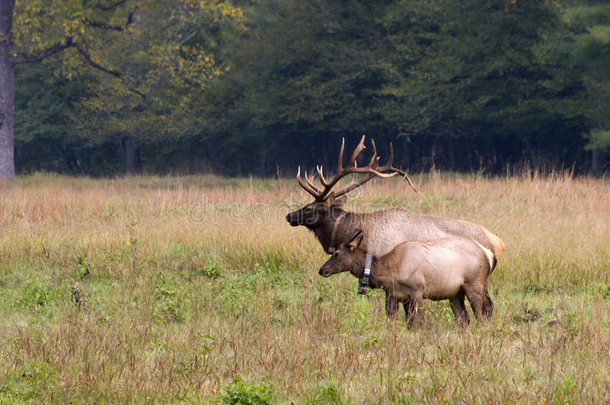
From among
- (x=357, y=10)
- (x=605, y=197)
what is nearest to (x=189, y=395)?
(x=605, y=197)

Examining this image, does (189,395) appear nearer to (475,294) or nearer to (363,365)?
(363,365)

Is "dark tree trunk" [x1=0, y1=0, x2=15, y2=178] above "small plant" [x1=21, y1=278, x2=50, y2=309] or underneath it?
above

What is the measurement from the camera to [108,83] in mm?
34000

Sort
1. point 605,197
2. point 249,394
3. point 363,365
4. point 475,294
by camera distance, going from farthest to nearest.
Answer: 1. point 605,197
2. point 475,294
3. point 363,365
4. point 249,394

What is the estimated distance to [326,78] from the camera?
3331cm

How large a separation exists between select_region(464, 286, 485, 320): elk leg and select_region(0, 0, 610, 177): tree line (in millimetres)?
17253

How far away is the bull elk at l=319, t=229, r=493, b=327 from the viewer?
7.12 meters

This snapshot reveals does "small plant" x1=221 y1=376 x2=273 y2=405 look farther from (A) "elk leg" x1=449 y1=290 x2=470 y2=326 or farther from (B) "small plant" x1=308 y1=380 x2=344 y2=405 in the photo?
(A) "elk leg" x1=449 y1=290 x2=470 y2=326

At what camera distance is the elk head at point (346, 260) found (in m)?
7.59

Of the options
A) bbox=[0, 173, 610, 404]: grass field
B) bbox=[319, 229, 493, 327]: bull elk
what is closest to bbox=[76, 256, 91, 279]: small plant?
bbox=[0, 173, 610, 404]: grass field

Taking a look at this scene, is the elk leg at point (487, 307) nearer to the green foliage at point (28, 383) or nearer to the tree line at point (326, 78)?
the green foliage at point (28, 383)

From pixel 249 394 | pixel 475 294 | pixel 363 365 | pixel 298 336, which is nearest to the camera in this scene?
pixel 249 394

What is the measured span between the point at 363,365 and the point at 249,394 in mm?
1088

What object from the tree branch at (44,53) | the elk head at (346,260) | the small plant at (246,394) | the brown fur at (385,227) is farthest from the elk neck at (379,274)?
the tree branch at (44,53)
